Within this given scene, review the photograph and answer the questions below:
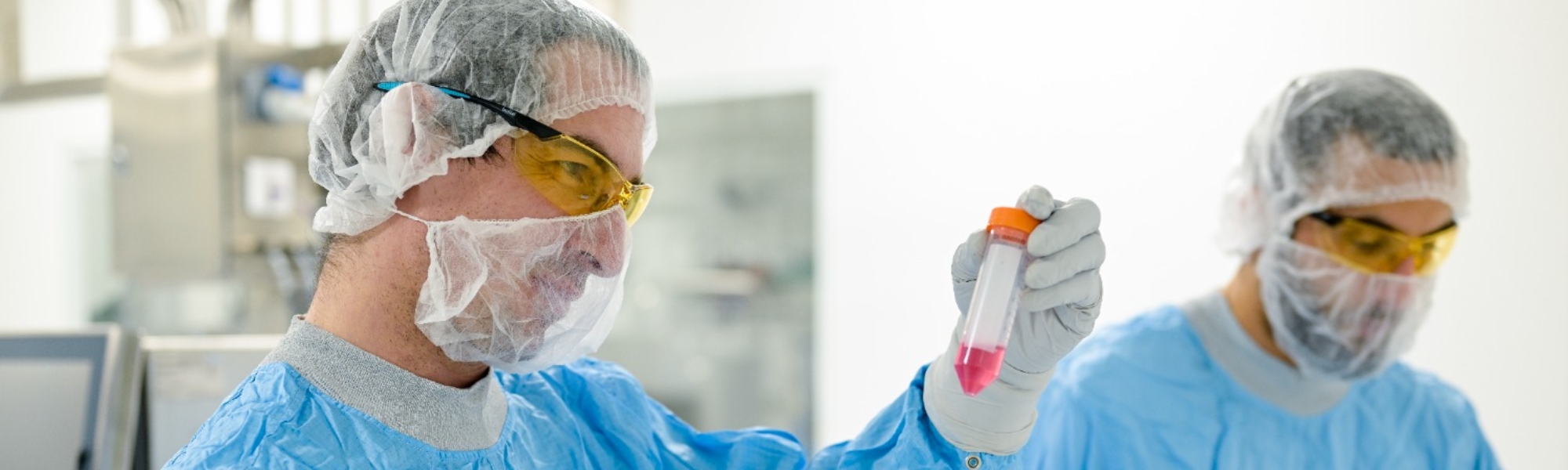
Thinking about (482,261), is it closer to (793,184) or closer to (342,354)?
(342,354)

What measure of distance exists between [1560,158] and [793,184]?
7.39ft

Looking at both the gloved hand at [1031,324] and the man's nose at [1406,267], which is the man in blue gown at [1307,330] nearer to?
the man's nose at [1406,267]

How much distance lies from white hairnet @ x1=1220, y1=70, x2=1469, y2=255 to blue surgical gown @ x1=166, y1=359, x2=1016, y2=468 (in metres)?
0.75

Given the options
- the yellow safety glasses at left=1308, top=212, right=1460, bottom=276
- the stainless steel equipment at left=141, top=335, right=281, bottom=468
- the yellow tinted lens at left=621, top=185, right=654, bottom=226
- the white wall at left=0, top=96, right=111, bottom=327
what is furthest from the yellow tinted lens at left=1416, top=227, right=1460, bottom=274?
the white wall at left=0, top=96, right=111, bottom=327

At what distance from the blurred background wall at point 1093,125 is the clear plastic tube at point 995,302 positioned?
1022mm

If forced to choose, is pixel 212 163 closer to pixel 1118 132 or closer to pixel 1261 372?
pixel 1118 132

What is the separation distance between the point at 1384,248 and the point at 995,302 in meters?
0.84

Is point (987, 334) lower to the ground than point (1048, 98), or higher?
lower

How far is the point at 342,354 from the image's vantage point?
0.98m

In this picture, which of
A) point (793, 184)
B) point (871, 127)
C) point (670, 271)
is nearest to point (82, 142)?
point (670, 271)

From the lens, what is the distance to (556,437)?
3.82 ft

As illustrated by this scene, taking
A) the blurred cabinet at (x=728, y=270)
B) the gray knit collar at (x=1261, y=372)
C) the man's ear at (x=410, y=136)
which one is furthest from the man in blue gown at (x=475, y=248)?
the blurred cabinet at (x=728, y=270)

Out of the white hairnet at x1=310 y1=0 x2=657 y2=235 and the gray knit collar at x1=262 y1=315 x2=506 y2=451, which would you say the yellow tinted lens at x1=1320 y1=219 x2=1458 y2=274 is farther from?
the gray knit collar at x1=262 y1=315 x2=506 y2=451

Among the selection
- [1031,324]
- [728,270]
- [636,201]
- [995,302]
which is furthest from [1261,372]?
[728,270]
